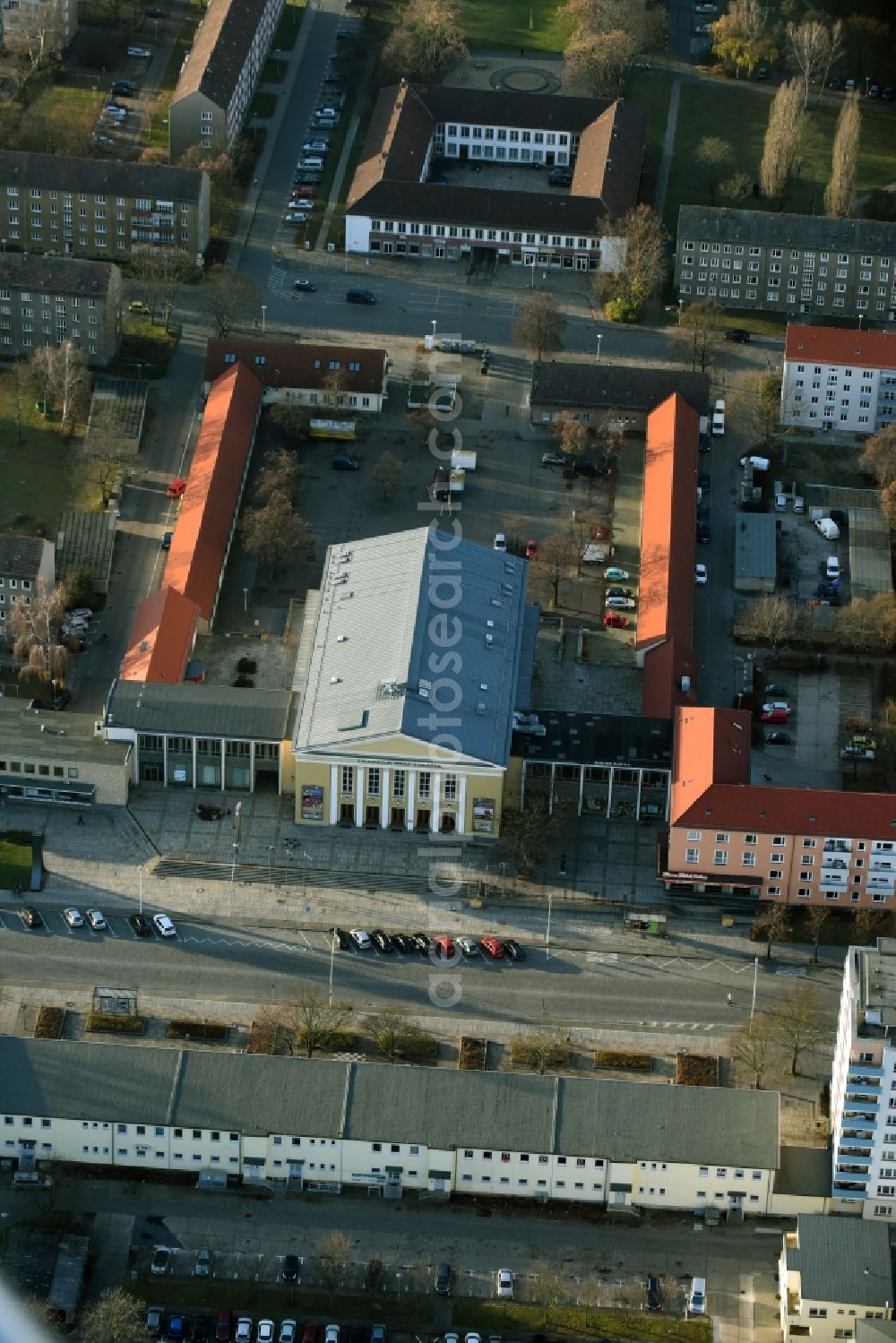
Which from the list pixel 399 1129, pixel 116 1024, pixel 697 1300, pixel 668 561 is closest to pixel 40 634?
pixel 116 1024

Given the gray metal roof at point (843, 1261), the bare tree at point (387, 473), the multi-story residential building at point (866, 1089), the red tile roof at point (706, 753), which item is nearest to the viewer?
the gray metal roof at point (843, 1261)

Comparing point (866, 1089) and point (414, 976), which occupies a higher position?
point (866, 1089)

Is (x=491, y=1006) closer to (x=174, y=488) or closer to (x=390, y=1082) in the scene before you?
(x=390, y=1082)

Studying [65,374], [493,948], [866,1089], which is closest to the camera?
[866,1089]

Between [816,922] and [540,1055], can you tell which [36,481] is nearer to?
[540,1055]

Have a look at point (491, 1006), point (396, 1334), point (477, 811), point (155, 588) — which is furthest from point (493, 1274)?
point (155, 588)

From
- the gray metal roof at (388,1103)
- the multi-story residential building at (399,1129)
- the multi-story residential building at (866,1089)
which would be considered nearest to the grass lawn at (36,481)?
the gray metal roof at (388,1103)

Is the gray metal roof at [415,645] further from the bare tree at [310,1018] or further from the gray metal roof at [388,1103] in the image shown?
the gray metal roof at [388,1103]
